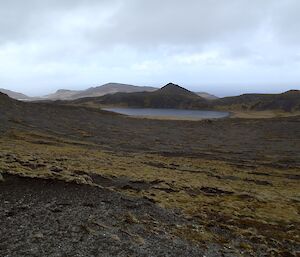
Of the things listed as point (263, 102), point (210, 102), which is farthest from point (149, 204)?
point (210, 102)

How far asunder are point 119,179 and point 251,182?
763cm

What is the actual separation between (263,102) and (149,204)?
2916 inches

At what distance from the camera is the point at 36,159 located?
1731 centimetres

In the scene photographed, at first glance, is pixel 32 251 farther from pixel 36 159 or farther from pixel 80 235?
pixel 36 159

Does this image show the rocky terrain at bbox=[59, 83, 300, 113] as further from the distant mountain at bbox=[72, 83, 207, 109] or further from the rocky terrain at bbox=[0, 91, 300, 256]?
the rocky terrain at bbox=[0, 91, 300, 256]

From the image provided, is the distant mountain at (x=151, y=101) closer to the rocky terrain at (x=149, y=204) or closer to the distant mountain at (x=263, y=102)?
the distant mountain at (x=263, y=102)

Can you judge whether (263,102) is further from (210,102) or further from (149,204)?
(149,204)

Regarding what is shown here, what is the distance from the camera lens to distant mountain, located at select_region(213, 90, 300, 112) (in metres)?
76.9

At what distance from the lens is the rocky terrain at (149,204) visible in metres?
9.54

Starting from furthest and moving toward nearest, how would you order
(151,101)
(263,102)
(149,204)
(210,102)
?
1. (151,101)
2. (210,102)
3. (263,102)
4. (149,204)

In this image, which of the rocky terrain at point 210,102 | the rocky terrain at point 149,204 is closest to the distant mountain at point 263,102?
the rocky terrain at point 210,102

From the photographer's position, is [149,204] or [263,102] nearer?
[149,204]

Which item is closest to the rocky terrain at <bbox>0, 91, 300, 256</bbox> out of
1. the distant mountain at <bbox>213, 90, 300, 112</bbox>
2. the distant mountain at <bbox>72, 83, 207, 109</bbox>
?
the distant mountain at <bbox>213, 90, 300, 112</bbox>

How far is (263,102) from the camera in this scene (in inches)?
3250
